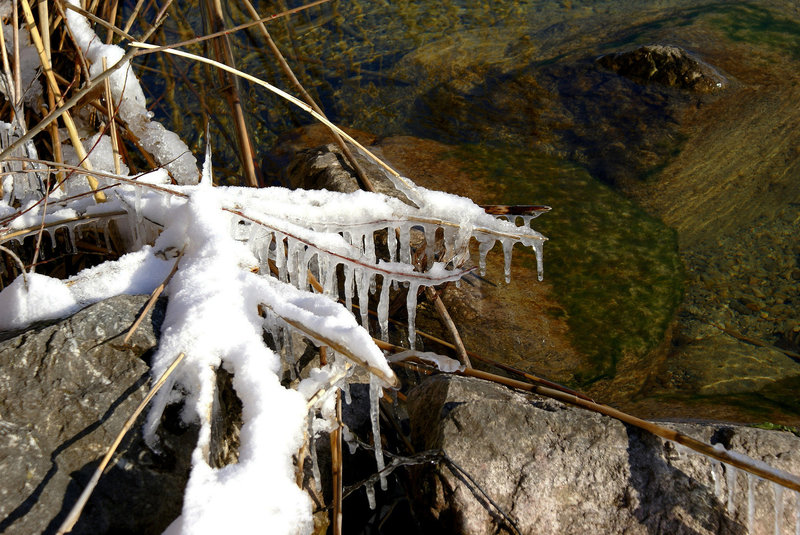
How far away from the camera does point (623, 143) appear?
3932 millimetres

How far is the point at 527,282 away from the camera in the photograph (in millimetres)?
2805

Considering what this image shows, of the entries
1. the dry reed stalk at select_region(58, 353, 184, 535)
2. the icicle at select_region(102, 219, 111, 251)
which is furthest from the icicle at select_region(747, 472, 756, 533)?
the icicle at select_region(102, 219, 111, 251)

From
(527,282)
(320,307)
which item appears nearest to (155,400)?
(320,307)

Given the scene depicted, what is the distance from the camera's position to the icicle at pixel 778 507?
1.48 m

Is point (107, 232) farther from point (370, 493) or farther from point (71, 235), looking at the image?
point (370, 493)

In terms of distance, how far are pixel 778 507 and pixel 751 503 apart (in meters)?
0.06

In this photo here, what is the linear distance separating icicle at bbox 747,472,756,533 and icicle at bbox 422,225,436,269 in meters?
1.01

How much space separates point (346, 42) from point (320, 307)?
13.9ft

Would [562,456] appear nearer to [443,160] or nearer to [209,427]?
[209,427]

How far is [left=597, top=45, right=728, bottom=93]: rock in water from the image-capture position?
14.5ft

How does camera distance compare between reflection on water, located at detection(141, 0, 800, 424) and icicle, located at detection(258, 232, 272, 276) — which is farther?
reflection on water, located at detection(141, 0, 800, 424)

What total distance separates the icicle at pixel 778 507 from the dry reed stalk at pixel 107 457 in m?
1.42

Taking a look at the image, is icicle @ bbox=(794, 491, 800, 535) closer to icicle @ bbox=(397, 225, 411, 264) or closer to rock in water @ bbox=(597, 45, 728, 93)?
icicle @ bbox=(397, 225, 411, 264)

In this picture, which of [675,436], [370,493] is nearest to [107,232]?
[370,493]
